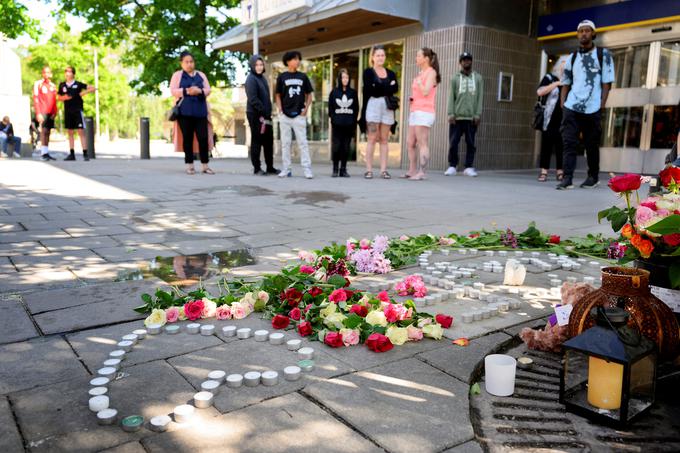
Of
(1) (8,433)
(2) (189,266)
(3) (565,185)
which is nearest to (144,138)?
(3) (565,185)

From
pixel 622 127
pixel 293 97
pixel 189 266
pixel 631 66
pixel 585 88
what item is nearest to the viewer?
pixel 189 266

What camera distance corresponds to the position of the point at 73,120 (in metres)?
12.5

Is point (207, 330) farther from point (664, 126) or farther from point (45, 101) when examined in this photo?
point (45, 101)

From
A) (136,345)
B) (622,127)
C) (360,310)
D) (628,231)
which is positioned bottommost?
(136,345)

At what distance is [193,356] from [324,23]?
12285 mm

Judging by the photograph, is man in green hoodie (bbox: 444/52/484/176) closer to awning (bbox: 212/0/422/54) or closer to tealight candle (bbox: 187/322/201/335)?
awning (bbox: 212/0/422/54)

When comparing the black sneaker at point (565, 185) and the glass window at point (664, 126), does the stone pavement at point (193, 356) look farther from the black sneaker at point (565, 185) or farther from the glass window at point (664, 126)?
the glass window at point (664, 126)

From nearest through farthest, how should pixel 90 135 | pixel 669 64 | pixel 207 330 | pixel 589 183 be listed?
1. pixel 207 330
2. pixel 589 183
3. pixel 669 64
4. pixel 90 135

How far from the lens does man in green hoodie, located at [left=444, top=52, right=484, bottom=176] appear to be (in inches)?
396

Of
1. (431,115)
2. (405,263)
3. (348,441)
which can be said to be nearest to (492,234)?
(405,263)

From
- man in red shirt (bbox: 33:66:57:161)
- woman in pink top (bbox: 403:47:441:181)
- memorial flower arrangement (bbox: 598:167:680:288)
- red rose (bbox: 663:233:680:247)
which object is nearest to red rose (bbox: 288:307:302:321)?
memorial flower arrangement (bbox: 598:167:680:288)

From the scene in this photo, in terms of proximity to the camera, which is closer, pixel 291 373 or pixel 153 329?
pixel 291 373

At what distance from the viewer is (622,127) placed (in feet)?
37.3

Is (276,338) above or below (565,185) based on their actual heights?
below
